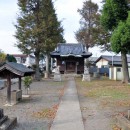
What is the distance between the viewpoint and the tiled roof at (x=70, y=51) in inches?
2351

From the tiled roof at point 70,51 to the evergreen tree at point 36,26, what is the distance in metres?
12.7

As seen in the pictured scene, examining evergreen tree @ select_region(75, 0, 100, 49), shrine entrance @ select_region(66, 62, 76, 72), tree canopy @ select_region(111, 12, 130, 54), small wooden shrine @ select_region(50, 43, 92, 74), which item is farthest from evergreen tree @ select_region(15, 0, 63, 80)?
tree canopy @ select_region(111, 12, 130, 54)

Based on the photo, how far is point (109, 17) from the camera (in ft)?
51.6

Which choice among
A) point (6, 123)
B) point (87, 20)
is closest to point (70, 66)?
point (87, 20)

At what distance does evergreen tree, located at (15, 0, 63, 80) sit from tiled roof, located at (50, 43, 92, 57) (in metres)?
12.7

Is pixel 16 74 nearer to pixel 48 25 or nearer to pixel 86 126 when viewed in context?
pixel 86 126

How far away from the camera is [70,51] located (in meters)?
61.2

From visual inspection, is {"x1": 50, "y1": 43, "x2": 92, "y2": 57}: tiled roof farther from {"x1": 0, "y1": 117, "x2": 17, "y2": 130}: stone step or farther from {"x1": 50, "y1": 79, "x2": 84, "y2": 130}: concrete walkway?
{"x1": 0, "y1": 117, "x2": 17, "y2": 130}: stone step

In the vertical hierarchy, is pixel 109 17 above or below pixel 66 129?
above

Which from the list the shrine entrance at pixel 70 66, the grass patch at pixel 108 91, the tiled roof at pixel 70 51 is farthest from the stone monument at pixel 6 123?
the shrine entrance at pixel 70 66

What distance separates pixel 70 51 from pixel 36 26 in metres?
16.0

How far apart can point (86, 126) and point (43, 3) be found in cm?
3576

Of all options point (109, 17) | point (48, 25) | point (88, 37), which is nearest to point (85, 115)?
point (109, 17)

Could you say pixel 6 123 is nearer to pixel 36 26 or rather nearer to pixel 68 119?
pixel 68 119
